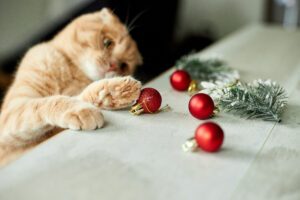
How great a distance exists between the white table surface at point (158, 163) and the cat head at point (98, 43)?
28 centimetres

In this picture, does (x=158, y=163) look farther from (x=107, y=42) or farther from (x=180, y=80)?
(x=107, y=42)

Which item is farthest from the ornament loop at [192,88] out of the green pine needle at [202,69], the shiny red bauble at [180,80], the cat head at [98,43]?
the cat head at [98,43]

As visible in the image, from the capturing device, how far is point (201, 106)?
2.09 ft

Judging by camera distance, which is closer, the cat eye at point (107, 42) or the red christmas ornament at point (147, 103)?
the red christmas ornament at point (147, 103)

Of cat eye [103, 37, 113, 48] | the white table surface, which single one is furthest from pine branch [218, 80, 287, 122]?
cat eye [103, 37, 113, 48]

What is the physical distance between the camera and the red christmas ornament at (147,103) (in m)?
0.67

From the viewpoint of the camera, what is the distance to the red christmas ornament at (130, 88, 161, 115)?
2.19 feet

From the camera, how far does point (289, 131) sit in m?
0.64

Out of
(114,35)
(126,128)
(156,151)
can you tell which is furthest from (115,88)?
(114,35)

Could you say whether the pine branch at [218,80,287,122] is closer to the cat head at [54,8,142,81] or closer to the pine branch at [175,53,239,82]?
the pine branch at [175,53,239,82]

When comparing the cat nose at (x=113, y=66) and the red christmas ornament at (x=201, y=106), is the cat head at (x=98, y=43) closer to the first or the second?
the cat nose at (x=113, y=66)

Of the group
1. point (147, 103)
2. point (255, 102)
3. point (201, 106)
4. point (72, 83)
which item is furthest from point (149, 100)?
point (72, 83)

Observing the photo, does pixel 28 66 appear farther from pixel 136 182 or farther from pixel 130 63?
pixel 136 182

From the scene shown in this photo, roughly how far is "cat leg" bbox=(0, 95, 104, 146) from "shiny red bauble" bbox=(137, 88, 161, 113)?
0.11 meters
